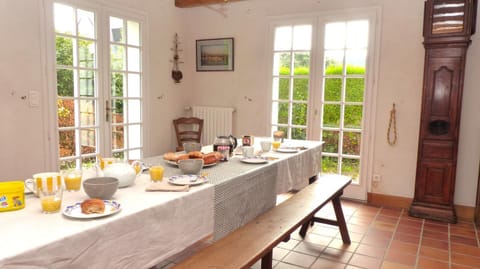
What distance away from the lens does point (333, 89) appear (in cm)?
441

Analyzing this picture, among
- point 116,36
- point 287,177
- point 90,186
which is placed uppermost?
point 116,36

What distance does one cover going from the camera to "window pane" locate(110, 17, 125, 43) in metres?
4.27

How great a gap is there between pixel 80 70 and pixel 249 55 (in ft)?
6.92

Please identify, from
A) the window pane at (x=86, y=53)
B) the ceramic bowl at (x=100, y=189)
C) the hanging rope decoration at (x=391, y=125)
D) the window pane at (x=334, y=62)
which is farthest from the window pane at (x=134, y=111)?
the ceramic bowl at (x=100, y=189)

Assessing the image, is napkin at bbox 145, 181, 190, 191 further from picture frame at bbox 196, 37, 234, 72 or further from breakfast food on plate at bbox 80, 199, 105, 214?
picture frame at bbox 196, 37, 234, 72

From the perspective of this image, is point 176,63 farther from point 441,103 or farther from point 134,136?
point 441,103

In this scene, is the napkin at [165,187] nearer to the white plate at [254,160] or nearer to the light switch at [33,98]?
the white plate at [254,160]

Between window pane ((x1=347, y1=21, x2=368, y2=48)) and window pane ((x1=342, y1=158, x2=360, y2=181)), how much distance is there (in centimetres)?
135

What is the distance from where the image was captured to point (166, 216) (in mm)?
1564

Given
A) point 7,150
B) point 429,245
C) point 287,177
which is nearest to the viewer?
point 287,177

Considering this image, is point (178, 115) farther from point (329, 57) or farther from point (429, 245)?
point (429, 245)

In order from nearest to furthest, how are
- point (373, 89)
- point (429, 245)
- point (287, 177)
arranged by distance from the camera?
point (287, 177) < point (429, 245) < point (373, 89)

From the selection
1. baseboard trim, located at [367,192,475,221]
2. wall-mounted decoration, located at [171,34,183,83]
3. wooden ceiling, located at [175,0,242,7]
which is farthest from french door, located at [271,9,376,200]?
wall-mounted decoration, located at [171,34,183,83]

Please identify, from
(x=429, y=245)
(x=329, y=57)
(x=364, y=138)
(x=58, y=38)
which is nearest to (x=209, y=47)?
(x=329, y=57)
